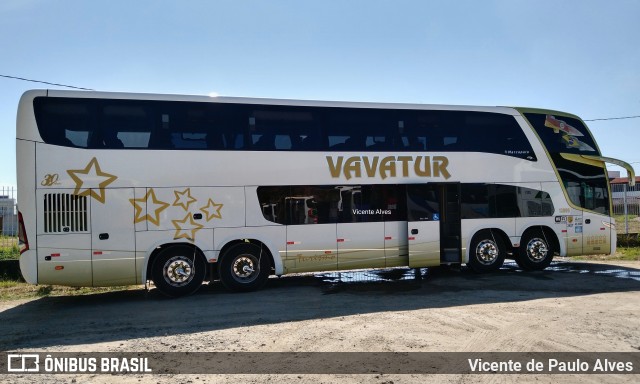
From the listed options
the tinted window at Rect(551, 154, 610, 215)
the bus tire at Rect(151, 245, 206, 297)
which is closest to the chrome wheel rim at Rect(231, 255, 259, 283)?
the bus tire at Rect(151, 245, 206, 297)

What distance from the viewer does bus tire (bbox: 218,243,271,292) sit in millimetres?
9609

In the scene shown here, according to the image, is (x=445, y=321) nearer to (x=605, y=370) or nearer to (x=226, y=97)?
(x=605, y=370)

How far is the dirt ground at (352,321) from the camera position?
5652mm

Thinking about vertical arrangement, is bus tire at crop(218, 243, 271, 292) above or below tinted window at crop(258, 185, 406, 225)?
below

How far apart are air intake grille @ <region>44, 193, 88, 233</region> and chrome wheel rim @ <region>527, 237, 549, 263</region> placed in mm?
10797

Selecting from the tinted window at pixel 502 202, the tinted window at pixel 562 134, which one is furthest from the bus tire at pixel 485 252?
the tinted window at pixel 562 134

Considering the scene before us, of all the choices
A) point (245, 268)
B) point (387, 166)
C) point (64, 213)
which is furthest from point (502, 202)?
point (64, 213)

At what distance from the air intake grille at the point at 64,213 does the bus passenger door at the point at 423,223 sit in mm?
7203

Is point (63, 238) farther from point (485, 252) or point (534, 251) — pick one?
point (534, 251)

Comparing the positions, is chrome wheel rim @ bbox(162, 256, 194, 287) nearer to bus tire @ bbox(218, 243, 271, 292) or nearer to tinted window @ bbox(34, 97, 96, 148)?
bus tire @ bbox(218, 243, 271, 292)

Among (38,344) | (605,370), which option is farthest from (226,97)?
(605,370)

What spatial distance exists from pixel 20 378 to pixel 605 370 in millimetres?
6546

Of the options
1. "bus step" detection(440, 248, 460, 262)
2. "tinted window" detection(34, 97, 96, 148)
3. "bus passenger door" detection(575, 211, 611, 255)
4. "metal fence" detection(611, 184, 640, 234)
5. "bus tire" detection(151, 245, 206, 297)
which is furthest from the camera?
"metal fence" detection(611, 184, 640, 234)

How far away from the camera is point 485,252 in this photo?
37.4ft
